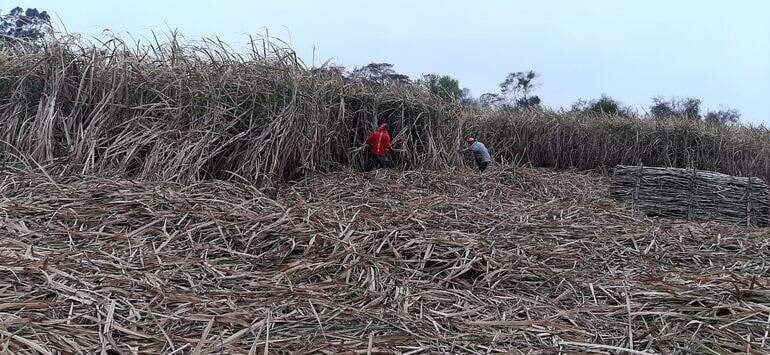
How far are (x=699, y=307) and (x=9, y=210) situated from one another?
376cm

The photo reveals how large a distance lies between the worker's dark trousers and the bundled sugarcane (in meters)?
3.23

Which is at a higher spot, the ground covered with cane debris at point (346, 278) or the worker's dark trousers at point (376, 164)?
the worker's dark trousers at point (376, 164)

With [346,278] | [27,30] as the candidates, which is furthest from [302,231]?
[27,30]

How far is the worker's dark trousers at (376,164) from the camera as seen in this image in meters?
8.49

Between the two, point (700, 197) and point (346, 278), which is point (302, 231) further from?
point (700, 197)

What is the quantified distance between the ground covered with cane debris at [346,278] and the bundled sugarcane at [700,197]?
2.29 metres

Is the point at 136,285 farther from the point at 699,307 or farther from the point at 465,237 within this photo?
the point at 699,307

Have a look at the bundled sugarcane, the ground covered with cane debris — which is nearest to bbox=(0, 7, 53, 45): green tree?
the ground covered with cane debris

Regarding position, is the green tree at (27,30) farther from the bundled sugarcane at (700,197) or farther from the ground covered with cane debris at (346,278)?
the bundled sugarcane at (700,197)

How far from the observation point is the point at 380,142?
8.34 metres

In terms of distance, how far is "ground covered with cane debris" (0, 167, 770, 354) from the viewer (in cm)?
220

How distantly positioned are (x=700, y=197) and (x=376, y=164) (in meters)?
4.18

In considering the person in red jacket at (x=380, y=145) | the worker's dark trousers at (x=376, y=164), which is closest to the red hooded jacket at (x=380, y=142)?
the person in red jacket at (x=380, y=145)

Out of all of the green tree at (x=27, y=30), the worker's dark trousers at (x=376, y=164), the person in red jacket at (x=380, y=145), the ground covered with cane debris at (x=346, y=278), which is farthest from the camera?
the worker's dark trousers at (x=376, y=164)
